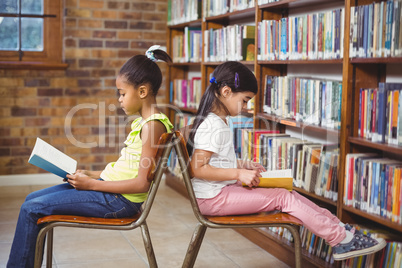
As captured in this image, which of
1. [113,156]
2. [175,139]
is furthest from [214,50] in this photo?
[175,139]

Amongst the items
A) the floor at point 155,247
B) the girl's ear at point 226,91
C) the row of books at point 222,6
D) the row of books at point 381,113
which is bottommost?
the floor at point 155,247

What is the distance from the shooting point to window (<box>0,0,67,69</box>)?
4543 mm

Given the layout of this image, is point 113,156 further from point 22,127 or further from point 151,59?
point 151,59

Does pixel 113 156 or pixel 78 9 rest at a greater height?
pixel 78 9

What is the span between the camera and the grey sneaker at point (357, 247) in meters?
2.07

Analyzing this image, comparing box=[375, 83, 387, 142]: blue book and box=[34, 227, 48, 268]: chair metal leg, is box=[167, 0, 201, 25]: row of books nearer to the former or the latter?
box=[375, 83, 387, 142]: blue book

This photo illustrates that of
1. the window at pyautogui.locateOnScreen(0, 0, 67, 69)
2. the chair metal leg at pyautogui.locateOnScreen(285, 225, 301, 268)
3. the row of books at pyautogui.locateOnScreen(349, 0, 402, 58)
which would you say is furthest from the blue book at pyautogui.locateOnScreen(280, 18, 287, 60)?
the window at pyautogui.locateOnScreen(0, 0, 67, 69)

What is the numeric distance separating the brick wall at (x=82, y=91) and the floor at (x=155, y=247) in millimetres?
1006

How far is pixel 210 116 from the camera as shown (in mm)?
2230

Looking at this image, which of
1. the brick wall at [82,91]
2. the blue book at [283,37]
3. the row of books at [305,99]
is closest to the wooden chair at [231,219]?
the row of books at [305,99]

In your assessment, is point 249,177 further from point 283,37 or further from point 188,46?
point 188,46

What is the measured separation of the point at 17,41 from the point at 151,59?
280cm

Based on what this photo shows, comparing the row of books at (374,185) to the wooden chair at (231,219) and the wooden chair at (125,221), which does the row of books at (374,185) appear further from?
the wooden chair at (125,221)

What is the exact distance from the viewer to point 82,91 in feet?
15.7
